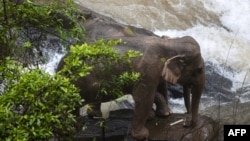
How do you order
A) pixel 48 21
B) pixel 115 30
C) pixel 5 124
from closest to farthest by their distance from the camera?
pixel 5 124, pixel 48 21, pixel 115 30

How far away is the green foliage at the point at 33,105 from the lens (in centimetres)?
250

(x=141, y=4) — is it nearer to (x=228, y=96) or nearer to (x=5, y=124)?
(x=228, y=96)

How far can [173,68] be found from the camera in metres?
4.19

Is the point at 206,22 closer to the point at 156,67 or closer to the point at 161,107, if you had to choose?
the point at 161,107

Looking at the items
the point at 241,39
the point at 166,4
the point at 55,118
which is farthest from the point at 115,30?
the point at 166,4

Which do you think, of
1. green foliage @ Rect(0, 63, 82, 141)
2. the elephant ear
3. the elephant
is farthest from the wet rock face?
green foliage @ Rect(0, 63, 82, 141)

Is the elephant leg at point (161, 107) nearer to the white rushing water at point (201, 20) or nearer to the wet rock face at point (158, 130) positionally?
the wet rock face at point (158, 130)

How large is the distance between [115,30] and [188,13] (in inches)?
195

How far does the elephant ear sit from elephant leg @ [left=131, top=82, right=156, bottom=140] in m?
0.15

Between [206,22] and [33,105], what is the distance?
7106mm

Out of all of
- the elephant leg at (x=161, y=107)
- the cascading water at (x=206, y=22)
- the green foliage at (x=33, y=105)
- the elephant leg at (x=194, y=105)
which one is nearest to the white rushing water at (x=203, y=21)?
the cascading water at (x=206, y=22)

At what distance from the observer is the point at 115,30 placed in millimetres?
4855

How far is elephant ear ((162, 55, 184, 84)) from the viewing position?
4184 mm

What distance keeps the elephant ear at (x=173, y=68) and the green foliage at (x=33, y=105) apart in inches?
62.8
